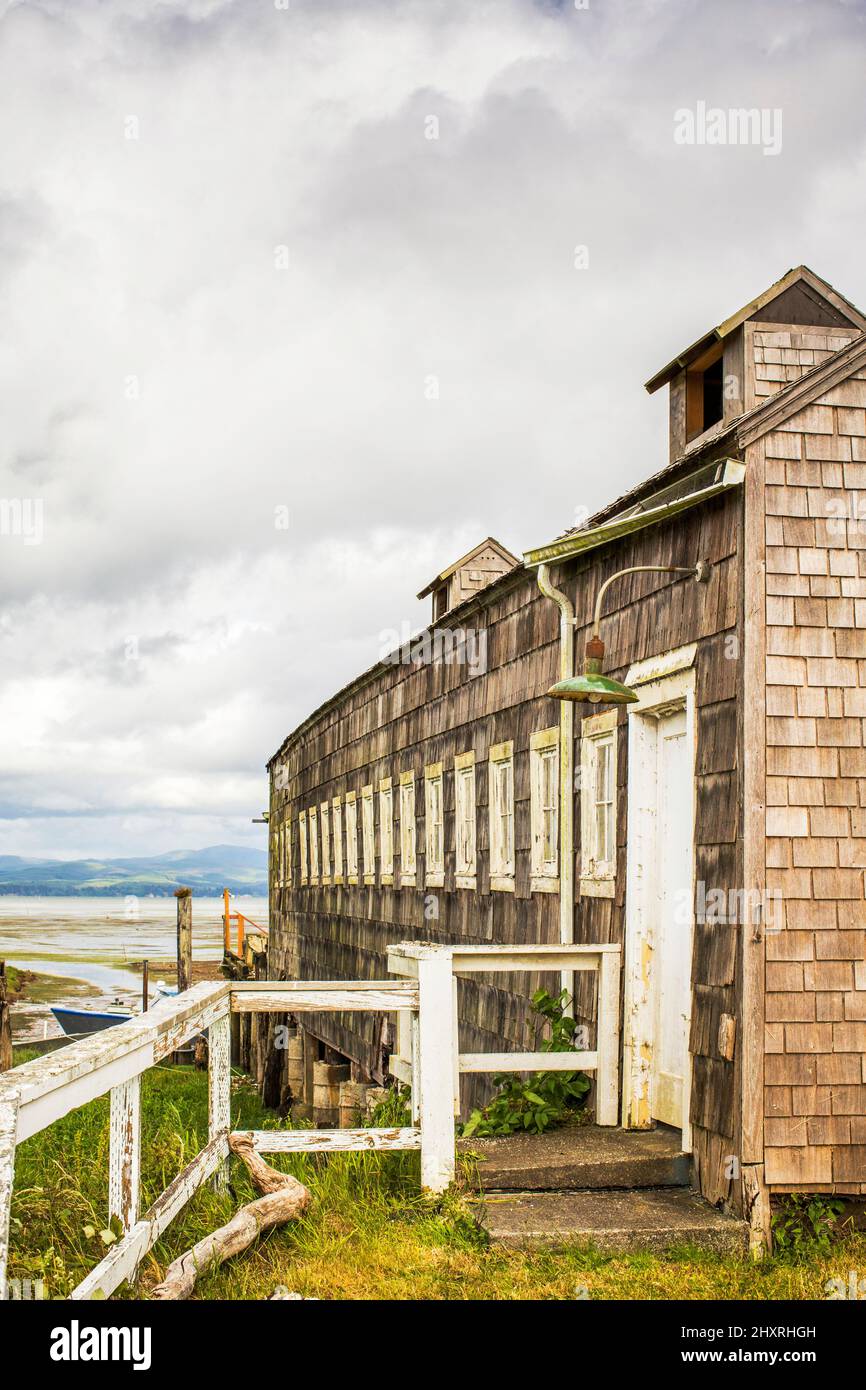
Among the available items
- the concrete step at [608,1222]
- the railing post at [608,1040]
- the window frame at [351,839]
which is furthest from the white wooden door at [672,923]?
the window frame at [351,839]

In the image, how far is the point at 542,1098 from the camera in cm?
922

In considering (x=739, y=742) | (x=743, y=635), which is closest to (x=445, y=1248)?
(x=739, y=742)

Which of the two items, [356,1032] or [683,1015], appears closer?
[683,1015]

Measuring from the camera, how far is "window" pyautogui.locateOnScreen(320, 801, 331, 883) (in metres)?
24.5

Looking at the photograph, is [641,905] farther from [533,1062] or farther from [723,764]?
[723,764]

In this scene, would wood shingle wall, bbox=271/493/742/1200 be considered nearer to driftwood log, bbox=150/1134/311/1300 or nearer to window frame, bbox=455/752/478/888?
window frame, bbox=455/752/478/888

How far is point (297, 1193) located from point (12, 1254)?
1695 mm

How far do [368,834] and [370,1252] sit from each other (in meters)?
13.8

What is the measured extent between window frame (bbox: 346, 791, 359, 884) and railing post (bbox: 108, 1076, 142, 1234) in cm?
1614

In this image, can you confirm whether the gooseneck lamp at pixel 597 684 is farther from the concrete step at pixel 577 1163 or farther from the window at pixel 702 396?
the window at pixel 702 396

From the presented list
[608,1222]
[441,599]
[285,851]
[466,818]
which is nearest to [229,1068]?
[608,1222]

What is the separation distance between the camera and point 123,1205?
514 cm

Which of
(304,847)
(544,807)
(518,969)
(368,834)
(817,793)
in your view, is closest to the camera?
(817,793)
